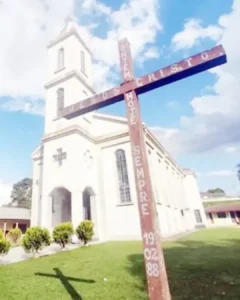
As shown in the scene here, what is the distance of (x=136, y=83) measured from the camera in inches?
134

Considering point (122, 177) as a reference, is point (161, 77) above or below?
below

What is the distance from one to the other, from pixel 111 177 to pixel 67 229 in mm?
7004

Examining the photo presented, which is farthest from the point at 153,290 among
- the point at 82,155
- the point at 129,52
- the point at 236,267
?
the point at 82,155

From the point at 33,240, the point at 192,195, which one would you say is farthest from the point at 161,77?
the point at 192,195

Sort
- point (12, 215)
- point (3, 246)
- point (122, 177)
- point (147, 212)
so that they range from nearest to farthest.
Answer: point (147, 212)
point (3, 246)
point (122, 177)
point (12, 215)

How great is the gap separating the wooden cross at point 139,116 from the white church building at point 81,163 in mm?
12936

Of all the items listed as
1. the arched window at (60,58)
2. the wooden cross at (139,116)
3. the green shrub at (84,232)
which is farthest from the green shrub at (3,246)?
the arched window at (60,58)

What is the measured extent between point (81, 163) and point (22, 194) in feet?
165

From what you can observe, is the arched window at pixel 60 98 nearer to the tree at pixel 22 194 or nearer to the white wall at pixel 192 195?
the white wall at pixel 192 195

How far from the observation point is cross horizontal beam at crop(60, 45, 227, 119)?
9.69 ft

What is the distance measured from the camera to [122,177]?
705 inches

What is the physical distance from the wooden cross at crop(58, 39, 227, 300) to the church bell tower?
1484cm

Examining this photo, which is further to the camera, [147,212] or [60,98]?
[60,98]

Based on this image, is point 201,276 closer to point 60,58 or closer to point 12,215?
point 60,58
